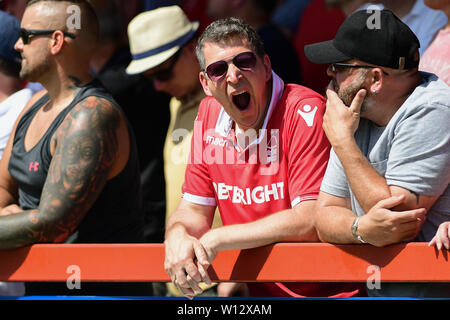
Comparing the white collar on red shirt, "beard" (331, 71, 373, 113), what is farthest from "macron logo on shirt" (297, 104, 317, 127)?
"beard" (331, 71, 373, 113)

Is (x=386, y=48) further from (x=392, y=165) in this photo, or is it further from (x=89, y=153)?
(x=89, y=153)

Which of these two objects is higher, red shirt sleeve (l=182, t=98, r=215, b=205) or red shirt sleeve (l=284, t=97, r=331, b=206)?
red shirt sleeve (l=284, t=97, r=331, b=206)

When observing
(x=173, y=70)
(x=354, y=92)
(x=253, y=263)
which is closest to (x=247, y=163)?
(x=253, y=263)

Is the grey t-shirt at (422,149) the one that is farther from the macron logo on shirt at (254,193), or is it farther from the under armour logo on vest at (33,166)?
the under armour logo on vest at (33,166)

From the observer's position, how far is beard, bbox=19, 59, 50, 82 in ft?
13.3

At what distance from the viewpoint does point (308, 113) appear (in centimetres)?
332

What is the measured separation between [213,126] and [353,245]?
3.13 ft

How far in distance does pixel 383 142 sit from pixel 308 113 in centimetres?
46

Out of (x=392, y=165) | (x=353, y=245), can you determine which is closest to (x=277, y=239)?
(x=353, y=245)

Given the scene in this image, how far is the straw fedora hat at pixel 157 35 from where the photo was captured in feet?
15.7

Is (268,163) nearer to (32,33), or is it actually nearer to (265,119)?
(265,119)

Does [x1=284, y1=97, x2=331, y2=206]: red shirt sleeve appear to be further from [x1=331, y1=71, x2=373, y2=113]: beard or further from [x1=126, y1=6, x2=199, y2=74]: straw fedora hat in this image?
[x1=126, y1=6, x2=199, y2=74]: straw fedora hat

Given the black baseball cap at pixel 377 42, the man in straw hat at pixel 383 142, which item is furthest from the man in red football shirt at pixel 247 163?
the black baseball cap at pixel 377 42

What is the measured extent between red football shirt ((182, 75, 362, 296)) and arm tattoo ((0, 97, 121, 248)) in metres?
0.45
